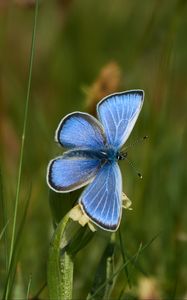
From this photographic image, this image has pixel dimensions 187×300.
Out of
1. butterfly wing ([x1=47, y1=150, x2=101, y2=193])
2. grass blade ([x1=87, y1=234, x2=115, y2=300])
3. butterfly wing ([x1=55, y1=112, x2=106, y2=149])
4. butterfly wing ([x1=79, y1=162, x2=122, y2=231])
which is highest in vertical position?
butterfly wing ([x1=55, y1=112, x2=106, y2=149])

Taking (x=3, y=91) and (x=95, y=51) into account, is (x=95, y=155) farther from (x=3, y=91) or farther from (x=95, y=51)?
(x=95, y=51)

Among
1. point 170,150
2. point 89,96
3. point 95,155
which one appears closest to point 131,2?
point 170,150

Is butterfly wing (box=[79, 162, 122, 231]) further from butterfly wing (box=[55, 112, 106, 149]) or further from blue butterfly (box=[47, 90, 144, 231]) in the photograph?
butterfly wing (box=[55, 112, 106, 149])

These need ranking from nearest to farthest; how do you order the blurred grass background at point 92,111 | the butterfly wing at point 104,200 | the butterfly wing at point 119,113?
1. the butterfly wing at point 104,200
2. the butterfly wing at point 119,113
3. the blurred grass background at point 92,111

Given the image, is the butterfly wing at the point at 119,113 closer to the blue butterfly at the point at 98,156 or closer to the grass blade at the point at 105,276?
the blue butterfly at the point at 98,156

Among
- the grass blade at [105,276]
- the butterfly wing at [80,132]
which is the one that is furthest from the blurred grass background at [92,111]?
the butterfly wing at [80,132]

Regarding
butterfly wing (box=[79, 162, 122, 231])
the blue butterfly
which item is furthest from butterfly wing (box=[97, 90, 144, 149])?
butterfly wing (box=[79, 162, 122, 231])
